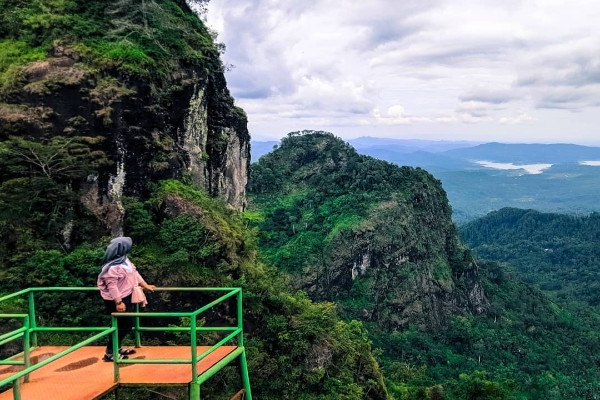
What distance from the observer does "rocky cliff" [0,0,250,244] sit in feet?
58.2

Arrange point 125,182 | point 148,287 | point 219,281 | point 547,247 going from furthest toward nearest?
point 547,247 < point 125,182 < point 219,281 < point 148,287

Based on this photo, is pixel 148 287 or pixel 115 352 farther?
pixel 148 287

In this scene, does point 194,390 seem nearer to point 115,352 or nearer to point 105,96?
point 115,352

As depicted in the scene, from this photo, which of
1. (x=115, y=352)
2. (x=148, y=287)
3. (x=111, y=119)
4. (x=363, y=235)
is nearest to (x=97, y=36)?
(x=111, y=119)

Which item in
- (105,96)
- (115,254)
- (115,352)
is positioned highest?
(105,96)

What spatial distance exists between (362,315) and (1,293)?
160ft

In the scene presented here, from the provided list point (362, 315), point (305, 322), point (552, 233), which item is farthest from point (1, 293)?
point (552, 233)

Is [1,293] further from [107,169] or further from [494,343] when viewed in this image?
[494,343]

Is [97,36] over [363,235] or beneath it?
over

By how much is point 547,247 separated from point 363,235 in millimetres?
96823

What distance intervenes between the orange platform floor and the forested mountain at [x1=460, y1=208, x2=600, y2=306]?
111143 mm

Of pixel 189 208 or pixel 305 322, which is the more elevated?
pixel 189 208

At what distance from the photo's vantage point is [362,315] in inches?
2365

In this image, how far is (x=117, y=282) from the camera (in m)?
7.62
